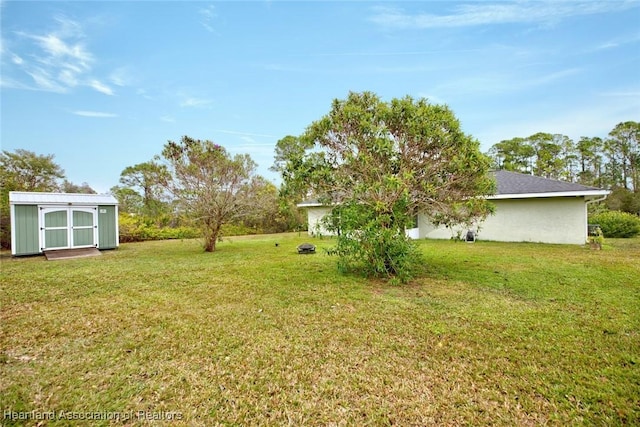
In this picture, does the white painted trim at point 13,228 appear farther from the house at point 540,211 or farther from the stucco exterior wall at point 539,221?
the stucco exterior wall at point 539,221

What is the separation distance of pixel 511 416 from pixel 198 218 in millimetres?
10312

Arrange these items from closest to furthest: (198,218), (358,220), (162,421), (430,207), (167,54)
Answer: (162,421), (358,220), (430,207), (167,54), (198,218)

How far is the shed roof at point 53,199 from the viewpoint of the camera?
9672mm

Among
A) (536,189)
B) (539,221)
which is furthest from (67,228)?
(539,221)

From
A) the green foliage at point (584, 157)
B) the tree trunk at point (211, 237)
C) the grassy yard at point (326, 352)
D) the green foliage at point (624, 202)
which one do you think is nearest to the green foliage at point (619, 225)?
the green foliage at point (624, 202)

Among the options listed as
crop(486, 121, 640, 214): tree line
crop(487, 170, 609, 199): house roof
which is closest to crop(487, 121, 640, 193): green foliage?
crop(486, 121, 640, 214): tree line

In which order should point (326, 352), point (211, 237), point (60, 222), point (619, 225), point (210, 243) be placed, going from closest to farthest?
point (326, 352) → point (60, 222) → point (211, 237) → point (210, 243) → point (619, 225)

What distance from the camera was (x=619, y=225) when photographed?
14352 millimetres

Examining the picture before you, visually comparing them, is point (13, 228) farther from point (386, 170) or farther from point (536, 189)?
point (536, 189)

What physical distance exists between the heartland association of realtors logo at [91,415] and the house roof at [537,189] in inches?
327

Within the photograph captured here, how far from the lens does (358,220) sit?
5.55 m

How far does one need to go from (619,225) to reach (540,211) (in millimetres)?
6291

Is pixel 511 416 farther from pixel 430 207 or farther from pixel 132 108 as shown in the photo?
pixel 132 108

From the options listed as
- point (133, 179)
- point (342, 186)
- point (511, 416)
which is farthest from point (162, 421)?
point (133, 179)
